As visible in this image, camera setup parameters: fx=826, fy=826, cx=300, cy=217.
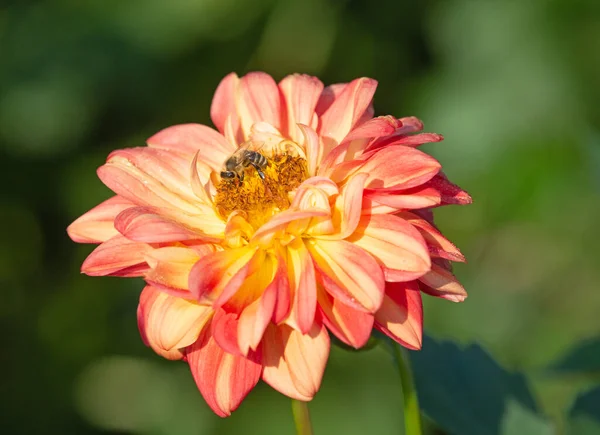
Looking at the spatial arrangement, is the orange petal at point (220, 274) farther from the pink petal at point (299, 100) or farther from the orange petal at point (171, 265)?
the pink petal at point (299, 100)

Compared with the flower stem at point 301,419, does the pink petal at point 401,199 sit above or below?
above

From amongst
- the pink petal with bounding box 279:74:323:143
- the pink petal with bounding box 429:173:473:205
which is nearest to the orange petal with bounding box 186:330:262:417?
the pink petal with bounding box 429:173:473:205

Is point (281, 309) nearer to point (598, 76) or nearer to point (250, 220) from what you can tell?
point (250, 220)

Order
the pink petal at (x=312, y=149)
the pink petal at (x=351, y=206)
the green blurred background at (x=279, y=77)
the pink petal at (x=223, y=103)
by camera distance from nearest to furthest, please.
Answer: the pink petal at (x=351, y=206)
the pink petal at (x=312, y=149)
the pink petal at (x=223, y=103)
the green blurred background at (x=279, y=77)

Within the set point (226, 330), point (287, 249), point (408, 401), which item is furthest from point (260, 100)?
point (408, 401)

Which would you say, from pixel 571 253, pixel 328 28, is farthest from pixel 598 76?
pixel 328 28

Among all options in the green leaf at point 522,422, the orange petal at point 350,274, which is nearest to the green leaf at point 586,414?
the green leaf at point 522,422

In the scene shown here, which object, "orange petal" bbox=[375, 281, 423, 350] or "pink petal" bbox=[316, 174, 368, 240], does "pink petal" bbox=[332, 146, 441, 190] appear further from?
"orange petal" bbox=[375, 281, 423, 350]
